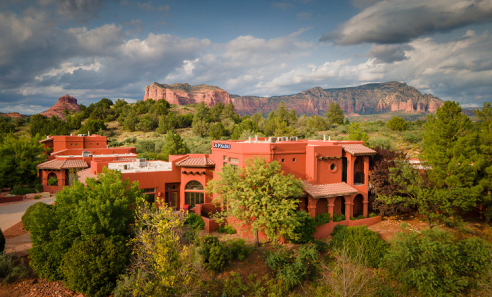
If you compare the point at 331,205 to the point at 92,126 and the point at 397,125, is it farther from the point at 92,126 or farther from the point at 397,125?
the point at 92,126

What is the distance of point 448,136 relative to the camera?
23.2 m

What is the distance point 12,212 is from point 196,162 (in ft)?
66.3

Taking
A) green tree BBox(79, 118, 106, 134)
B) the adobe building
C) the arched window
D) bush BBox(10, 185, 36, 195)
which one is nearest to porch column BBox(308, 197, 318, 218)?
the adobe building

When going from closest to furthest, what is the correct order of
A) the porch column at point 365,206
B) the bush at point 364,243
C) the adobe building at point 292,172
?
the bush at point 364,243 < the adobe building at point 292,172 < the porch column at point 365,206

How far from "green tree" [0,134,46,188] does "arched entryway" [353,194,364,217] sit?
133ft

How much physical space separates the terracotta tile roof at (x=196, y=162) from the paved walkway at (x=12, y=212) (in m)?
16.0

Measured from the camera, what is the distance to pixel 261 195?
19.3 metres

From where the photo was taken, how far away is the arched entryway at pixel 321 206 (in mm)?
23500

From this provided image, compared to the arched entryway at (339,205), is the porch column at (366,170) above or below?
above

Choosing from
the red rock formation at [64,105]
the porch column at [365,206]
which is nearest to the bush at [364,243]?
the porch column at [365,206]

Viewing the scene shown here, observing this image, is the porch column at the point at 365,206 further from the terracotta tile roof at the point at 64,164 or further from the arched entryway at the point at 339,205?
the terracotta tile roof at the point at 64,164

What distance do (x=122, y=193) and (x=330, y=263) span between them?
48.2 feet

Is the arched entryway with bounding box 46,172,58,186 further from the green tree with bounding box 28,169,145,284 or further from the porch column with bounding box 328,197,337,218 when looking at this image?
the porch column with bounding box 328,197,337,218

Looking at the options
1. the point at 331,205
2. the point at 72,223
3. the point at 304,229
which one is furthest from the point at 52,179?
the point at 331,205
